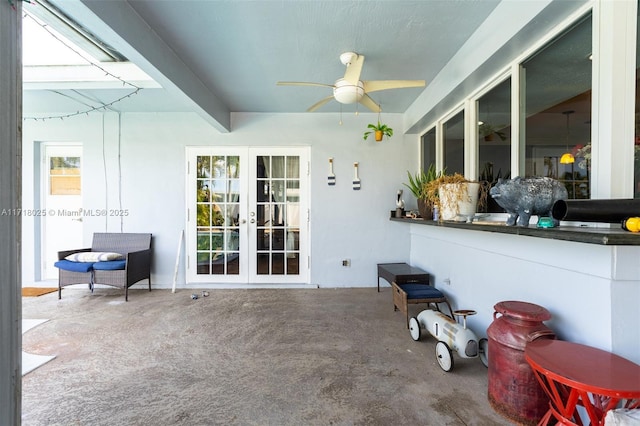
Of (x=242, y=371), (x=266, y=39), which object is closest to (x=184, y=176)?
(x=266, y=39)

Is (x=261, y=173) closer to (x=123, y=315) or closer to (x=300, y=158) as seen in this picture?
(x=300, y=158)

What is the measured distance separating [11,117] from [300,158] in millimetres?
3268

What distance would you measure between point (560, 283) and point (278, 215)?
3.46 meters

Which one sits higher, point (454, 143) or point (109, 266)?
point (454, 143)

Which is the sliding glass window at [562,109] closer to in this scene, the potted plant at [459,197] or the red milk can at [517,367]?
the potted plant at [459,197]

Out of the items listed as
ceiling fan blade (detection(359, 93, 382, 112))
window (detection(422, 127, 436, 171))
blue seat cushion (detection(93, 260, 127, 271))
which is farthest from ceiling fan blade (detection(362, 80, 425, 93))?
blue seat cushion (detection(93, 260, 127, 271))

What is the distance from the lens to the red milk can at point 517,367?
1.48m

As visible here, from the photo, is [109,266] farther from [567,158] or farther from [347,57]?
[567,158]

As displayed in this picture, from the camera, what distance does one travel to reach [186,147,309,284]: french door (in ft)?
14.1

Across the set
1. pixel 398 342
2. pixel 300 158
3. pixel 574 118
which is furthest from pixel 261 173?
pixel 574 118

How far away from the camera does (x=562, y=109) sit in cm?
188

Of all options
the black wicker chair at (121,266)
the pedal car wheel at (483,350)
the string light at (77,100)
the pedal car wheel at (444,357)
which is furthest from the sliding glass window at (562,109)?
the black wicker chair at (121,266)

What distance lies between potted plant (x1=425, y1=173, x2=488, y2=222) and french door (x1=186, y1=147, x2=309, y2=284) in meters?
2.23

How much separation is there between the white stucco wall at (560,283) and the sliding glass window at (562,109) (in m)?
0.44
